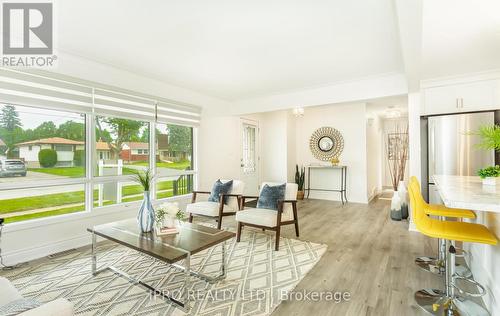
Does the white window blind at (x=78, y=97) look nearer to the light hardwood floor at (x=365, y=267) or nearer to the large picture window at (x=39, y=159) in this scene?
the large picture window at (x=39, y=159)

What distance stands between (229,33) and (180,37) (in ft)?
1.82

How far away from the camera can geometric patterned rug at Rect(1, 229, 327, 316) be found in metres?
1.97

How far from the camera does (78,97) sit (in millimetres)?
3234

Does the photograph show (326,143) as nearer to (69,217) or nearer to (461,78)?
(461,78)

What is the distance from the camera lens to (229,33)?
8.50 ft

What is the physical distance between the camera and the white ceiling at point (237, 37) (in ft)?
7.09

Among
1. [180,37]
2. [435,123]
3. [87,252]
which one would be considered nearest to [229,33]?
[180,37]

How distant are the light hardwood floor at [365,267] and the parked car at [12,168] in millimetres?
3198

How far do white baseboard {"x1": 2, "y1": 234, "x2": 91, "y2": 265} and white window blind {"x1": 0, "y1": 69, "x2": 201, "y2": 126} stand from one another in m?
1.67

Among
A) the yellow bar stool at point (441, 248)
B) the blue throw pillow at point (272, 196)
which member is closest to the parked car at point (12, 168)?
the blue throw pillow at point (272, 196)

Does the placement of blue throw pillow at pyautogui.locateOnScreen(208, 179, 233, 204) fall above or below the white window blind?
below

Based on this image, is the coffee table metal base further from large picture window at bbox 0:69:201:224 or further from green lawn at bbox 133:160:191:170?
green lawn at bbox 133:160:191:170

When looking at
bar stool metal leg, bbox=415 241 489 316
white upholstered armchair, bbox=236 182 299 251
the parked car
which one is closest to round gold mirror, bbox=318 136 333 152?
white upholstered armchair, bbox=236 182 299 251

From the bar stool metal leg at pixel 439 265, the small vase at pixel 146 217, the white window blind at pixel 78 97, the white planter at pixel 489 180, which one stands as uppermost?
the white window blind at pixel 78 97
